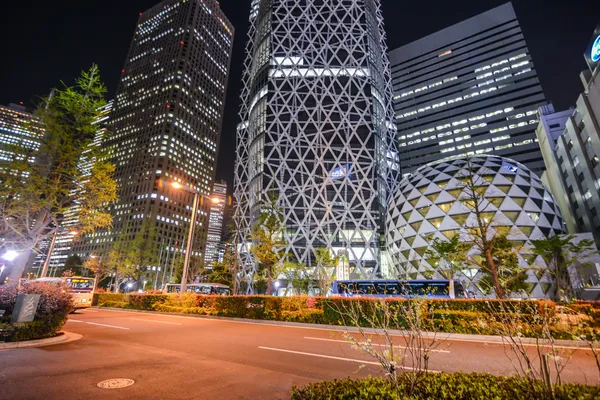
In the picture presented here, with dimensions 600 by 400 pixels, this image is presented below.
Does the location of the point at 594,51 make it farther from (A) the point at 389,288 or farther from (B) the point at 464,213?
(A) the point at 389,288

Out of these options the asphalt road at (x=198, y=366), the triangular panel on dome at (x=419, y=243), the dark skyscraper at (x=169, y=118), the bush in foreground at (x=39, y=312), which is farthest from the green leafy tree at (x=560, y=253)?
the dark skyscraper at (x=169, y=118)

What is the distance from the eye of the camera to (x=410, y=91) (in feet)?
295

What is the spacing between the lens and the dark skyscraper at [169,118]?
360 ft

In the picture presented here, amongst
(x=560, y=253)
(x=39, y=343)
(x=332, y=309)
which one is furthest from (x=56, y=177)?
(x=560, y=253)

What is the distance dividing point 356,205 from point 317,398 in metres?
46.6

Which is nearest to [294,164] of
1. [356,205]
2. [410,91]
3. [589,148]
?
[356,205]

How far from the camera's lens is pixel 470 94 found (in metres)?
78.9

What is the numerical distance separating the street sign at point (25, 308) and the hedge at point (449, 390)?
9.92 metres

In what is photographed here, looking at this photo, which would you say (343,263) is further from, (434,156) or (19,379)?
(434,156)

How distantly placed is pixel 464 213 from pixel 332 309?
27598mm

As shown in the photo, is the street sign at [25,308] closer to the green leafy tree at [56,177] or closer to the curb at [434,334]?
the green leafy tree at [56,177]

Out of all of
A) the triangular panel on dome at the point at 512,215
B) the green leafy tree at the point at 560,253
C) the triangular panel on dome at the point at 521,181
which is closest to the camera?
the green leafy tree at the point at 560,253

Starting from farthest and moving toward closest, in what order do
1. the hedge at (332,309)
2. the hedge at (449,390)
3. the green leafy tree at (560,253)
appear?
the green leafy tree at (560,253) < the hedge at (332,309) < the hedge at (449,390)

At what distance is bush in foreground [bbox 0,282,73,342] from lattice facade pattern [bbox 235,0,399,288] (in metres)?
35.5
